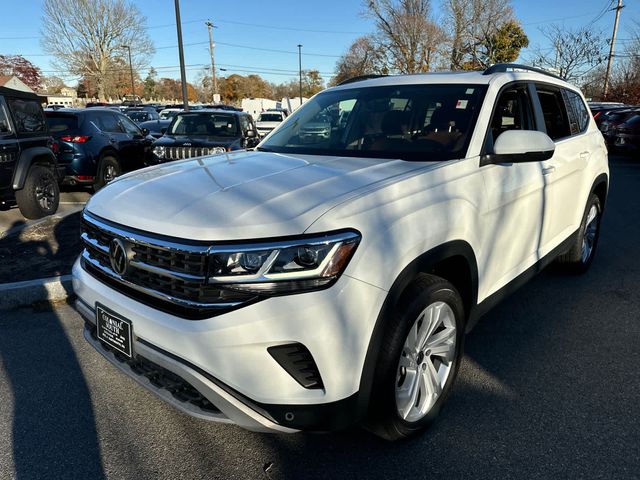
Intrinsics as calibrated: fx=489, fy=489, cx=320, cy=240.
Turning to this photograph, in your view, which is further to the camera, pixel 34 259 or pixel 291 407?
pixel 34 259

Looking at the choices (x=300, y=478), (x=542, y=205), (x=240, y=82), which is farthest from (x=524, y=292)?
(x=240, y=82)

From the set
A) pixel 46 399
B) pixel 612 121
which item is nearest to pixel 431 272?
pixel 46 399

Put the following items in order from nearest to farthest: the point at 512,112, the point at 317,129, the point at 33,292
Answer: the point at 512,112, the point at 317,129, the point at 33,292

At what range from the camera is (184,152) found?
28.8ft

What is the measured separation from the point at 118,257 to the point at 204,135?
772cm

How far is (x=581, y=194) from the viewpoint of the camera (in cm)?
422

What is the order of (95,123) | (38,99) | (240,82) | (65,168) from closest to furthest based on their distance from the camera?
(38,99) < (65,168) < (95,123) < (240,82)

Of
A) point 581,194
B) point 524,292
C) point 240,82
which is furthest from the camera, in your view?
point 240,82

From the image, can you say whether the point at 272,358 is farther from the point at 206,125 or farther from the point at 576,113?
the point at 206,125

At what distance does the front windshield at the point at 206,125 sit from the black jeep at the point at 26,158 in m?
2.70

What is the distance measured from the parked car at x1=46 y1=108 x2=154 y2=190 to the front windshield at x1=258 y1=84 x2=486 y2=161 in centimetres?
642

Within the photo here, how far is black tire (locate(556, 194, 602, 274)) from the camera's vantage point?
4.52 m

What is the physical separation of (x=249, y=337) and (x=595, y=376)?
2.43 m

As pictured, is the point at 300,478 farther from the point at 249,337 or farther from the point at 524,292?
the point at 524,292
